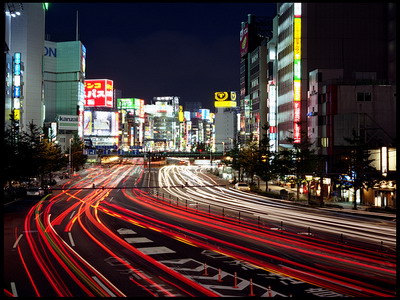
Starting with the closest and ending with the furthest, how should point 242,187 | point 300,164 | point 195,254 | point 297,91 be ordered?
1. point 195,254
2. point 300,164
3. point 242,187
4. point 297,91

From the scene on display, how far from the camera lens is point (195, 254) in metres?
22.6

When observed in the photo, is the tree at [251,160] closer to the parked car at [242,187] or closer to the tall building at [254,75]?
the parked car at [242,187]

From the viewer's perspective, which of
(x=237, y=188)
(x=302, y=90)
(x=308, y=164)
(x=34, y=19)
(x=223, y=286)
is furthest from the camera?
(x=34, y=19)

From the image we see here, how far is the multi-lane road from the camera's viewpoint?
642 inches

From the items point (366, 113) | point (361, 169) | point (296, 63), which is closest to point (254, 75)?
point (296, 63)

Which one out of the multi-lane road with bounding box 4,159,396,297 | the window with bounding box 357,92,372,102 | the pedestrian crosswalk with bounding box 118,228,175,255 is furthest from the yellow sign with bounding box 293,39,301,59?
the pedestrian crosswalk with bounding box 118,228,175,255

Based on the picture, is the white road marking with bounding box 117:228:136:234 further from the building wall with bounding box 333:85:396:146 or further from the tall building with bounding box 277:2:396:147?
the tall building with bounding box 277:2:396:147

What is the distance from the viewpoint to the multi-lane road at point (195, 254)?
16.3 meters

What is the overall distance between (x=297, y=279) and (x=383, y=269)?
14.6 feet

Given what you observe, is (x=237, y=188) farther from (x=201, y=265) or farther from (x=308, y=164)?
(x=201, y=265)

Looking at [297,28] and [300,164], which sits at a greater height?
[297,28]

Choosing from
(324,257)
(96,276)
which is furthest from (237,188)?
(96,276)

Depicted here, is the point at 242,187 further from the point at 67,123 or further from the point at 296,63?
the point at 67,123

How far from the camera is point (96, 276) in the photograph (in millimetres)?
17719
